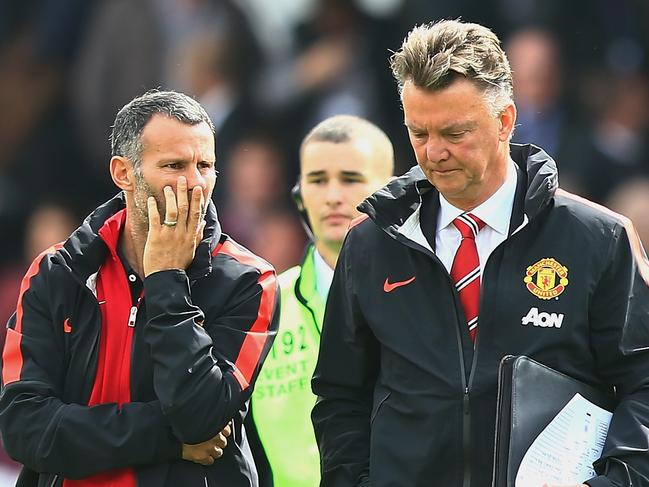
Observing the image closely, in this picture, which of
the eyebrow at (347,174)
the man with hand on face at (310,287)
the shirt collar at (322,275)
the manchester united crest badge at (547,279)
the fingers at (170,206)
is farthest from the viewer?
the eyebrow at (347,174)

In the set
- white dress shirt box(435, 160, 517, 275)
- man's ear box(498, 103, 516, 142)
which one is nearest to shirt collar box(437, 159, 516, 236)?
white dress shirt box(435, 160, 517, 275)

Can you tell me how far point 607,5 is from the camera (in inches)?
309

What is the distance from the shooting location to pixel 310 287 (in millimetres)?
Answer: 4980

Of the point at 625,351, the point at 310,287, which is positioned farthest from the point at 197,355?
the point at 310,287

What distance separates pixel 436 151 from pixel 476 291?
386 millimetres

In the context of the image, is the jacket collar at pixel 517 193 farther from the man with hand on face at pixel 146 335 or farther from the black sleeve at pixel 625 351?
the man with hand on face at pixel 146 335

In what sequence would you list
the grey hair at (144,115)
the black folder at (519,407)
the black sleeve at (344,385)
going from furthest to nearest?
the grey hair at (144,115) → the black sleeve at (344,385) → the black folder at (519,407)

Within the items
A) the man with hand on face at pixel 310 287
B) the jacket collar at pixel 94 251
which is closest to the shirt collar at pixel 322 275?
the man with hand on face at pixel 310 287

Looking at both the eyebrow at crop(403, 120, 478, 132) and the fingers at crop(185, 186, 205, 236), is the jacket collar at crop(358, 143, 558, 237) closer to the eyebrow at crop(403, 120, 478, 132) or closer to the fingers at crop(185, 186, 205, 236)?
the eyebrow at crop(403, 120, 478, 132)

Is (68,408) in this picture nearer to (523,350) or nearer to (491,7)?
(523,350)

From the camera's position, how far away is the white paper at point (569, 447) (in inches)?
134

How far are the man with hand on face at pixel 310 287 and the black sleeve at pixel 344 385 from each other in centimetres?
75

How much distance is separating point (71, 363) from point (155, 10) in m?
5.26

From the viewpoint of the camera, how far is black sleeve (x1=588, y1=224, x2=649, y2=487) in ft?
11.1
